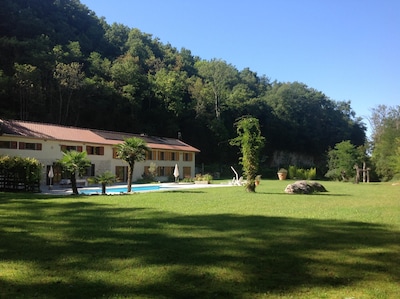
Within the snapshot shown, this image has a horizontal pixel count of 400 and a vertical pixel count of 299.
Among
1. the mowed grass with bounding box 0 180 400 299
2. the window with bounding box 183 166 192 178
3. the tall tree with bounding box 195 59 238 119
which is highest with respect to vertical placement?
the tall tree with bounding box 195 59 238 119

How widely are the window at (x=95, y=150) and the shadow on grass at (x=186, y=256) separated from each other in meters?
22.2

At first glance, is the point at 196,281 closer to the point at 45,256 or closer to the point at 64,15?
the point at 45,256

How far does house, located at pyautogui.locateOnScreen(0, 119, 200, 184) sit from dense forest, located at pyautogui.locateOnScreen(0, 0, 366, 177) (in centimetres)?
749

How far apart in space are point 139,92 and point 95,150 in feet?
58.3

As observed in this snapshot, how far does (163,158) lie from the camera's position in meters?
39.2

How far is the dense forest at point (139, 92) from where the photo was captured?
37500mm

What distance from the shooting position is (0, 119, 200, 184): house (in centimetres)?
2584

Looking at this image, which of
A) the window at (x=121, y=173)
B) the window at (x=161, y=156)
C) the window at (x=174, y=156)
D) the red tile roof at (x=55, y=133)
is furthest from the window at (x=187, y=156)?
the window at (x=121, y=173)

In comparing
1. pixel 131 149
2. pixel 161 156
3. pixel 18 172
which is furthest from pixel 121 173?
pixel 18 172

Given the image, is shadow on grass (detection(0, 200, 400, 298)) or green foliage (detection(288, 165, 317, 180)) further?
green foliage (detection(288, 165, 317, 180))

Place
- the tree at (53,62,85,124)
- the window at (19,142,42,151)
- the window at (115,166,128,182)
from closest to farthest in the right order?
the window at (19,142,42,151), the window at (115,166,128,182), the tree at (53,62,85,124)

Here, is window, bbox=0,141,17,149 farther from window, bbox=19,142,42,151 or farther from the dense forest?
the dense forest

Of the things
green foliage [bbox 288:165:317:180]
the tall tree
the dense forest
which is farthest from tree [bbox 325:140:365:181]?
the tall tree

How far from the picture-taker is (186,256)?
553 cm
